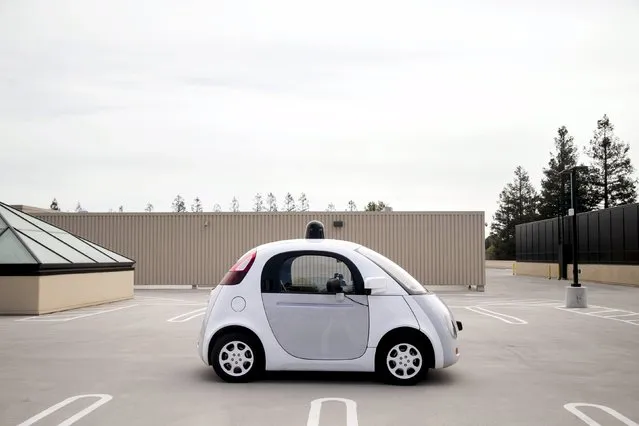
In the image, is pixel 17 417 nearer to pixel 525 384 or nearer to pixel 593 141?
pixel 525 384

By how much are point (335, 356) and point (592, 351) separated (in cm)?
568

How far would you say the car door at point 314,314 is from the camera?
26.8 ft

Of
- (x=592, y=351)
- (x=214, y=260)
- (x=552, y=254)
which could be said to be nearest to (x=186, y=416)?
(x=592, y=351)

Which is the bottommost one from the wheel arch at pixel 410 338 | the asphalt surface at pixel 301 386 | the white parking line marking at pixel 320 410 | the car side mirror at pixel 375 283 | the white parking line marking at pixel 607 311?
the white parking line marking at pixel 607 311

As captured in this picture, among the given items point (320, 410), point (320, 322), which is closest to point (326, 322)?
point (320, 322)

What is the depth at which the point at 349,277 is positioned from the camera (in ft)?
27.8

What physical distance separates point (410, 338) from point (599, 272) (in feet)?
127

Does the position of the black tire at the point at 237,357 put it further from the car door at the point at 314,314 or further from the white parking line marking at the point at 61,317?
the white parking line marking at the point at 61,317

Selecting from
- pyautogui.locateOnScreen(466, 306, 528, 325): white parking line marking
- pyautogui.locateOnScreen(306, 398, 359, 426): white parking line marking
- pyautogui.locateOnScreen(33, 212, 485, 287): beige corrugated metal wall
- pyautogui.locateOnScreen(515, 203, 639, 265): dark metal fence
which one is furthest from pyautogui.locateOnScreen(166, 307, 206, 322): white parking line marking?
pyautogui.locateOnScreen(515, 203, 639, 265): dark metal fence

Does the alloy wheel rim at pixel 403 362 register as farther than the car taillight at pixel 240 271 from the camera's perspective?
No

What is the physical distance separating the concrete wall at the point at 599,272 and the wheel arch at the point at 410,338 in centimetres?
3351

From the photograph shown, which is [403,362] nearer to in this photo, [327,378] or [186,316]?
[327,378]

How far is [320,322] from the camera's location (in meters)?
8.18

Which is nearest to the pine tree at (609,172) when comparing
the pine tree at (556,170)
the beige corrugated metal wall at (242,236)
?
the pine tree at (556,170)
